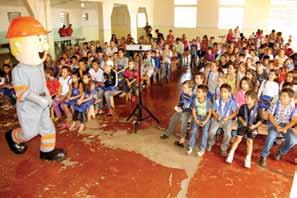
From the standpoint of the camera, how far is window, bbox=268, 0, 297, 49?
14805 mm

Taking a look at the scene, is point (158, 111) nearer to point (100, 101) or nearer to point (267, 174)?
point (100, 101)

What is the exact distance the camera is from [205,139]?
405cm

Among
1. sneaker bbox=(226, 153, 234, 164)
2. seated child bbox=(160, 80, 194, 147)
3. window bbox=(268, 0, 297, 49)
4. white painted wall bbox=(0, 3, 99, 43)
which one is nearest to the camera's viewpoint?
sneaker bbox=(226, 153, 234, 164)

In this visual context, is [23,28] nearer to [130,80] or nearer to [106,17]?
[130,80]

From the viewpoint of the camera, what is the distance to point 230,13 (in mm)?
15758

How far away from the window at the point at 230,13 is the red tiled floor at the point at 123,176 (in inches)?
500

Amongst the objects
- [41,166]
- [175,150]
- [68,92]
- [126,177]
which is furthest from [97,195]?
[68,92]

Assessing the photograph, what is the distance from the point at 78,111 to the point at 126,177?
6.09 ft

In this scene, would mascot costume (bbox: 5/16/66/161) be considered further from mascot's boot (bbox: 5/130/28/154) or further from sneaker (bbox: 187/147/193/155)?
sneaker (bbox: 187/147/193/155)

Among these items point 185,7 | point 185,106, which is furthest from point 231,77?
point 185,7

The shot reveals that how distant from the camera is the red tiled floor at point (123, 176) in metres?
3.19

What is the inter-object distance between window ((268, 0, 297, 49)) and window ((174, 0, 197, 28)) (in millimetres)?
4010

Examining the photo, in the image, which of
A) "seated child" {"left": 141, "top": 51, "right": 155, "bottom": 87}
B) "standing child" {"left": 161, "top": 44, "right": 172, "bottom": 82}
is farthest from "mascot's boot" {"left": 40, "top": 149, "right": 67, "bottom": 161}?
"standing child" {"left": 161, "top": 44, "right": 172, "bottom": 82}

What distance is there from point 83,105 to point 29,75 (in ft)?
4.98
